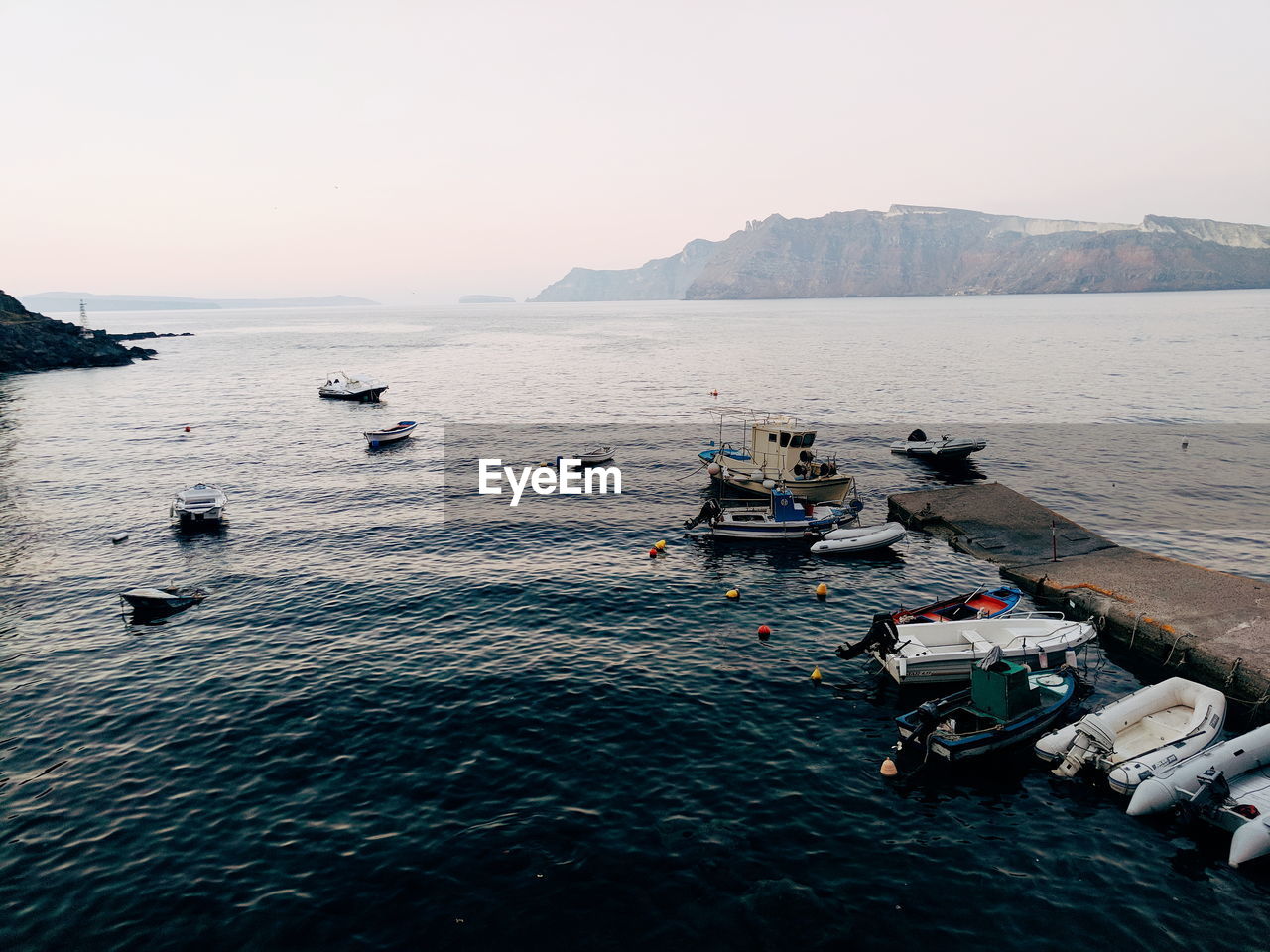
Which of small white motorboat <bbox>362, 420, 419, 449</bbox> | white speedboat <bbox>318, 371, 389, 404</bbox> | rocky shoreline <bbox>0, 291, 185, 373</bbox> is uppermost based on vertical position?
rocky shoreline <bbox>0, 291, 185, 373</bbox>

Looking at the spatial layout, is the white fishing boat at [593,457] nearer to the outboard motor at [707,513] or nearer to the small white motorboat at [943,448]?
the outboard motor at [707,513]

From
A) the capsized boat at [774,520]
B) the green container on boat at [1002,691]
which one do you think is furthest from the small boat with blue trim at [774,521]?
the green container on boat at [1002,691]

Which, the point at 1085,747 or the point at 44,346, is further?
the point at 44,346

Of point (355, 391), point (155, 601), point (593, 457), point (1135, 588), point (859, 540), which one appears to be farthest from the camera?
point (355, 391)

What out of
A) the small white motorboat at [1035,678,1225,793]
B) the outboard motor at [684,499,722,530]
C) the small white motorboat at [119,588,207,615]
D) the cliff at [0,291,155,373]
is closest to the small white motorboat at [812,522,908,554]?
the outboard motor at [684,499,722,530]

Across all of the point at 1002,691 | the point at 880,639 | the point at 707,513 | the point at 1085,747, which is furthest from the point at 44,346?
the point at 1085,747

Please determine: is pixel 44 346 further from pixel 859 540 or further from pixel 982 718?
pixel 982 718

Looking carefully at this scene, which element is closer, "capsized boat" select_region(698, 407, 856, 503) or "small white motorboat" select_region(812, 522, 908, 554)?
"small white motorboat" select_region(812, 522, 908, 554)

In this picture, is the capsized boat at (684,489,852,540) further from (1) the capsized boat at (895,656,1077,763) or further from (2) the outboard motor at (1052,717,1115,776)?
(2) the outboard motor at (1052,717,1115,776)
